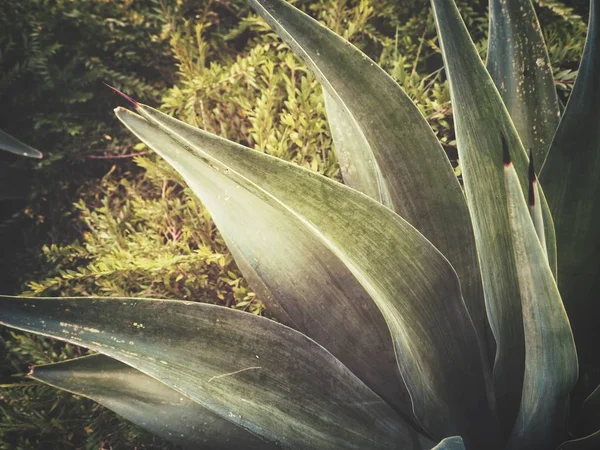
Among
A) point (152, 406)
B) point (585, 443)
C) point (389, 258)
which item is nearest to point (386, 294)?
point (389, 258)

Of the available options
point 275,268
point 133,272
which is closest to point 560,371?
point 275,268

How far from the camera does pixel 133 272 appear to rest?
117 centimetres

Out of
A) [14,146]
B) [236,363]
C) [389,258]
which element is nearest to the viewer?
[389,258]

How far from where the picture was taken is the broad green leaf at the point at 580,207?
0.71m

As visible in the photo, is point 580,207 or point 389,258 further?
point 580,207

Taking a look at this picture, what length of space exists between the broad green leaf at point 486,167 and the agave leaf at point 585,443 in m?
0.11

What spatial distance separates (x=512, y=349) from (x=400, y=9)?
38.3 inches

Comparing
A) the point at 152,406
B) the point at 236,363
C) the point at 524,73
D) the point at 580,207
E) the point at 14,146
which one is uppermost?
the point at 524,73

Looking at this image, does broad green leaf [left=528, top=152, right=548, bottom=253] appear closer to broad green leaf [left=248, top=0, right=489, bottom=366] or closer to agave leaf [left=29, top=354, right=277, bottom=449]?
broad green leaf [left=248, top=0, right=489, bottom=366]

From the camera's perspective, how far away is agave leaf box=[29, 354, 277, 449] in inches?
32.4

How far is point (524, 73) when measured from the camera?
87 centimetres

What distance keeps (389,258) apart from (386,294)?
5cm

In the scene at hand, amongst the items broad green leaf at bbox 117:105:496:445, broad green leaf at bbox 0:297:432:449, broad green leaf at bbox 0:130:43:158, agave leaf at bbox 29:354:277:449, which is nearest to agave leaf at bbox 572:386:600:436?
broad green leaf at bbox 117:105:496:445

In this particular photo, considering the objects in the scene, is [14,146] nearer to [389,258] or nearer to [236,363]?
[236,363]
